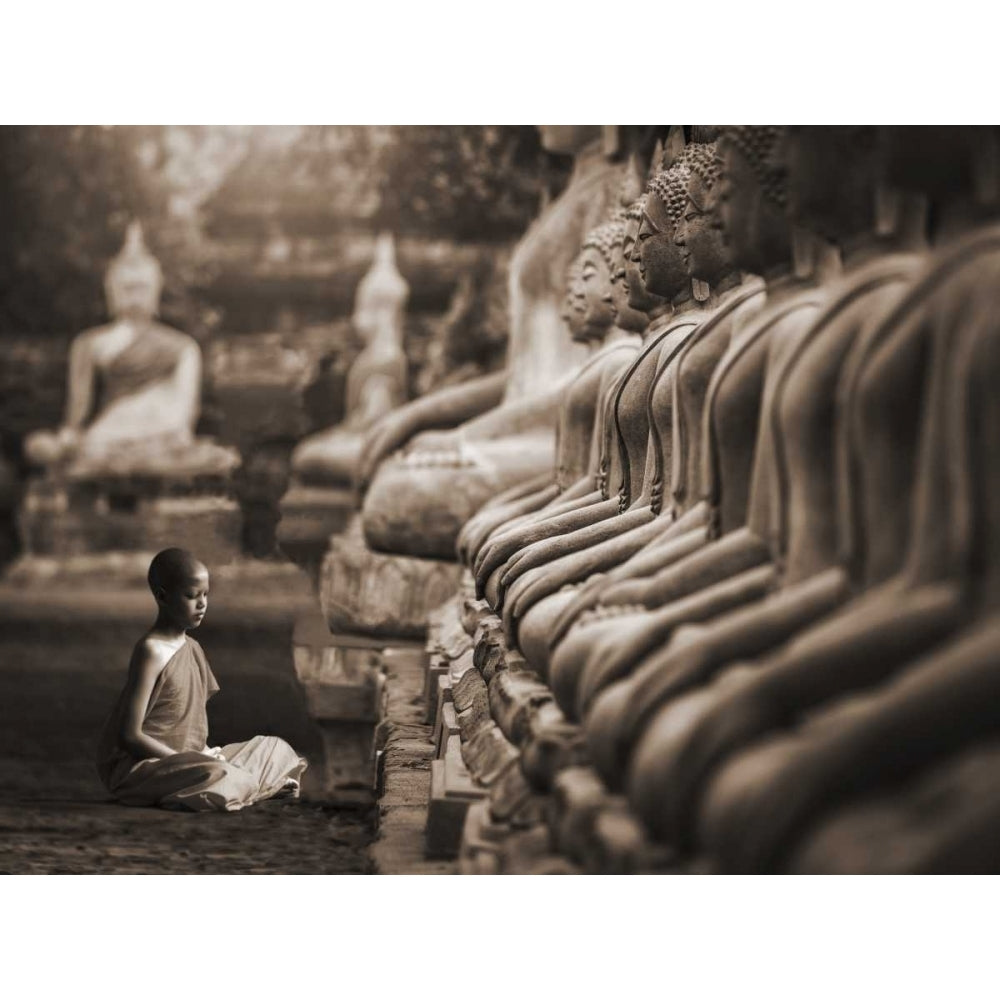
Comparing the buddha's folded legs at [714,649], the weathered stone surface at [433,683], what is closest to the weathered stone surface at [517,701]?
the buddha's folded legs at [714,649]

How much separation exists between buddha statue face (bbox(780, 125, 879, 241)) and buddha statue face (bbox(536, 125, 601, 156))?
4.07 meters

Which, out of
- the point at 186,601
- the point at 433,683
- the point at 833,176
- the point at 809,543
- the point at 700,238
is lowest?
the point at 433,683

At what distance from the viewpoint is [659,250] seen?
4676 mm

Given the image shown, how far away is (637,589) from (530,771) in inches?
18.1

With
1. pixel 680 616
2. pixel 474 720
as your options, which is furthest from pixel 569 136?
pixel 680 616

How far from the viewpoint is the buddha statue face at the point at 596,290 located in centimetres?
605

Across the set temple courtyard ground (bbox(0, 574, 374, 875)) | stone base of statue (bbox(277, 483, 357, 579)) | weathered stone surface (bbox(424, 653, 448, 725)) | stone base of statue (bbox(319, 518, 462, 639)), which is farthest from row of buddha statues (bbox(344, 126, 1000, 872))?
stone base of statue (bbox(277, 483, 357, 579))

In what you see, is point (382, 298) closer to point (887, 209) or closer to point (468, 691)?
point (468, 691)

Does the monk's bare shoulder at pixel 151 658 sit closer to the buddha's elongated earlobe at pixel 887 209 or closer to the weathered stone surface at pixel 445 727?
the weathered stone surface at pixel 445 727

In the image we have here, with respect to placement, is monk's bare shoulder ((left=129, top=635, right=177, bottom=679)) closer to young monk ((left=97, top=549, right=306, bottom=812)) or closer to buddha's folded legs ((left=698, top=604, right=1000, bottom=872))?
young monk ((left=97, top=549, right=306, bottom=812))

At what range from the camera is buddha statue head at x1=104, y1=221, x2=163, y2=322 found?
815cm

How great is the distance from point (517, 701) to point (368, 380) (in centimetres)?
573

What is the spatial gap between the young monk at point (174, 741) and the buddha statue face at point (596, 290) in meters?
1.93

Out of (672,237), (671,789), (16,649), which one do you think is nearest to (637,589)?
(671,789)
